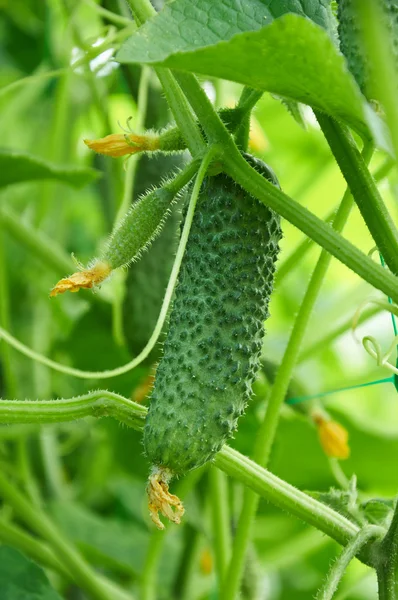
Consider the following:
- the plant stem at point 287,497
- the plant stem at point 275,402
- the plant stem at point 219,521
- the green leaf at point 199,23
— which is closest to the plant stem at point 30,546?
the plant stem at point 219,521

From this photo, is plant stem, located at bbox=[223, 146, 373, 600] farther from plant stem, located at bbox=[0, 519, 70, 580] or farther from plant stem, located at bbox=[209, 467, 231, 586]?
plant stem, located at bbox=[0, 519, 70, 580]

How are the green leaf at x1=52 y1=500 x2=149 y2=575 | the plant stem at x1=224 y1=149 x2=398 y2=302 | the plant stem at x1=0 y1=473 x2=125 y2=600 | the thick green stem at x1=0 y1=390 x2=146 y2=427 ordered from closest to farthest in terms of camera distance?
the plant stem at x1=224 y1=149 x2=398 y2=302, the thick green stem at x1=0 y1=390 x2=146 y2=427, the plant stem at x1=0 y1=473 x2=125 y2=600, the green leaf at x1=52 y1=500 x2=149 y2=575

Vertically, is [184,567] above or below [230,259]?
above

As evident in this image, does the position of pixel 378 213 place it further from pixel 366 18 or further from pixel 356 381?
pixel 356 381

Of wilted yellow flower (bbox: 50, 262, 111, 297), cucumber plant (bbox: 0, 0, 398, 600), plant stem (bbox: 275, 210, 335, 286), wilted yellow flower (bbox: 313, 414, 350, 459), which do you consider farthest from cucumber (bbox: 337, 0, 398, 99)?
wilted yellow flower (bbox: 313, 414, 350, 459)

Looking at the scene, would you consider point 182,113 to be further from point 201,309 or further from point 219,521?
point 219,521

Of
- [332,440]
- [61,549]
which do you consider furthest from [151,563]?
[332,440]

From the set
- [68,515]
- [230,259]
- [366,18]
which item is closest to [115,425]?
[68,515]
